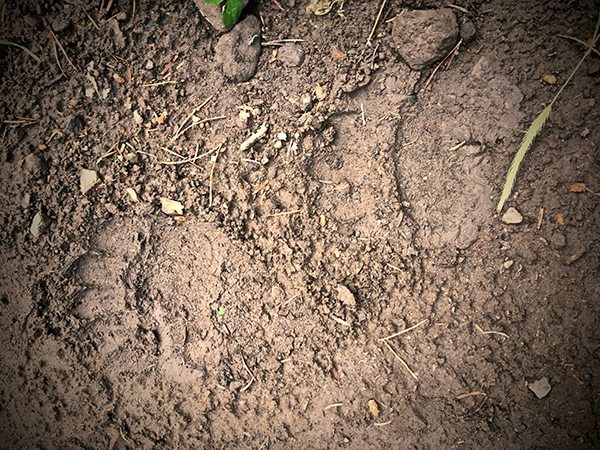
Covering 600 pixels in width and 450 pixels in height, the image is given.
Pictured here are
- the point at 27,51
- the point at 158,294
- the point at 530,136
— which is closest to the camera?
the point at 530,136

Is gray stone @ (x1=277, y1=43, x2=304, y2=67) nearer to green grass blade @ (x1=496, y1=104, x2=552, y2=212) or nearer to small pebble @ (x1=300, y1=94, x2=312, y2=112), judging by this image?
small pebble @ (x1=300, y1=94, x2=312, y2=112)

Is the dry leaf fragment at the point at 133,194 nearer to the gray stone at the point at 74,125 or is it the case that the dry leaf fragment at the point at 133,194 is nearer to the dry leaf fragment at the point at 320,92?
the gray stone at the point at 74,125

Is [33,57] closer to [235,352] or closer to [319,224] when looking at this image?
[319,224]

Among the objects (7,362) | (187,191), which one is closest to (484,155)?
(187,191)

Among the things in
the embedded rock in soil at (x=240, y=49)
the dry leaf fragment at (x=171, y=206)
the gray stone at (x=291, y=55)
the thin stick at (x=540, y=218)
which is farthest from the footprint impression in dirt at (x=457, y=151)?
the dry leaf fragment at (x=171, y=206)

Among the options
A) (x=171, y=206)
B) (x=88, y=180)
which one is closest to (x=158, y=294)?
(x=171, y=206)

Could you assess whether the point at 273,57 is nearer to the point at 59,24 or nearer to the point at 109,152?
the point at 109,152
